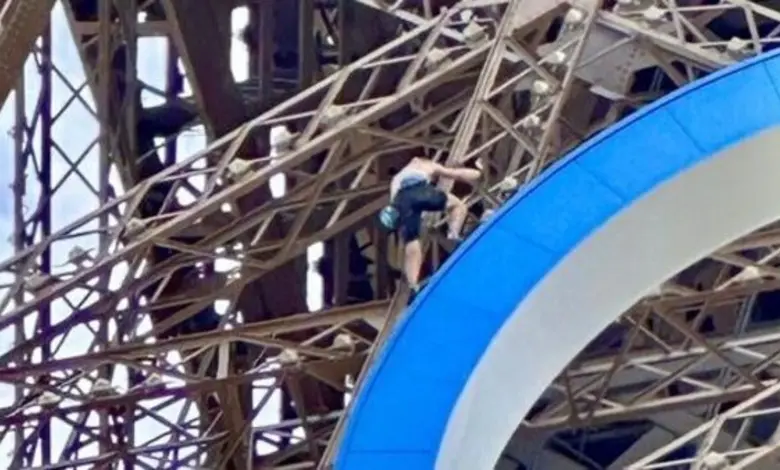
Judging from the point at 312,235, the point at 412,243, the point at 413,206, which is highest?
the point at 413,206

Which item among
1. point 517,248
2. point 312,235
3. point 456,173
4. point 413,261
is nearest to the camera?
point 517,248

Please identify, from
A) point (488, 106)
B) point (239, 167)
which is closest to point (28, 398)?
point (239, 167)

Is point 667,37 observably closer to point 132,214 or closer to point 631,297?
point 631,297

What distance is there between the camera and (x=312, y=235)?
23.0 m

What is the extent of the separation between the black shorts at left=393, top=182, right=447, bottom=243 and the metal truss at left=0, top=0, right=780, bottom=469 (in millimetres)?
834

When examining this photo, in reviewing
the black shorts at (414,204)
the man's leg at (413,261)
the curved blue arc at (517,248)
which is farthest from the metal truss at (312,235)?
the curved blue arc at (517,248)

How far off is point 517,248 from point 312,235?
18.8ft

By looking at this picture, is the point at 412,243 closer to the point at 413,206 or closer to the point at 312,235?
the point at 413,206

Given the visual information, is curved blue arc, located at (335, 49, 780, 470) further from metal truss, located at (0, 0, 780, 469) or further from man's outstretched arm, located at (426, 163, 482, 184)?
man's outstretched arm, located at (426, 163, 482, 184)

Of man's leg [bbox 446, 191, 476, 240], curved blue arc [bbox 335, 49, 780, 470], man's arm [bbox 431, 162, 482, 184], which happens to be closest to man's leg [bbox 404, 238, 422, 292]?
man's leg [bbox 446, 191, 476, 240]

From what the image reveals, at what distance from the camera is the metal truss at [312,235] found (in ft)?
68.3

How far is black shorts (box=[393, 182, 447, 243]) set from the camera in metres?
18.4

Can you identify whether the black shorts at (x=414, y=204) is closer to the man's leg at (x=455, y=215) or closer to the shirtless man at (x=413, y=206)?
the shirtless man at (x=413, y=206)

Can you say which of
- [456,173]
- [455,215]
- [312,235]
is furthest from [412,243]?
[312,235]
